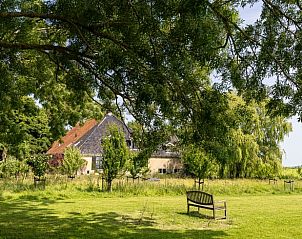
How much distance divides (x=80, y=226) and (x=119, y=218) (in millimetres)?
2158

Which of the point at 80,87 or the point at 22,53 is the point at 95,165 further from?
the point at 80,87

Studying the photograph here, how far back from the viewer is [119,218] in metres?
14.6

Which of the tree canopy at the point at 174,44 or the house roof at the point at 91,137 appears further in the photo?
the house roof at the point at 91,137

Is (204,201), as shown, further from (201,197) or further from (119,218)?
(119,218)

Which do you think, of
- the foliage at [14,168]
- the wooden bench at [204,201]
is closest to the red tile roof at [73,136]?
the foliage at [14,168]

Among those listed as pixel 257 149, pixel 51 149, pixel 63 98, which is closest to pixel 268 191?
pixel 257 149

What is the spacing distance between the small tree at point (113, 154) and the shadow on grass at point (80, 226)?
27.0ft

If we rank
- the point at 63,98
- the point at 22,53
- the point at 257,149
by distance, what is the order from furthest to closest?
the point at 257,149 → the point at 63,98 → the point at 22,53

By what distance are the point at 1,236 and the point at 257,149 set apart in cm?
2881

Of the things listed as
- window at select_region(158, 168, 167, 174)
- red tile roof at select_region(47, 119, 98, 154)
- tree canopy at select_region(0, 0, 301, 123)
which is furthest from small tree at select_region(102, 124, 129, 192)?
window at select_region(158, 168, 167, 174)

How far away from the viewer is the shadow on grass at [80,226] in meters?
11.3

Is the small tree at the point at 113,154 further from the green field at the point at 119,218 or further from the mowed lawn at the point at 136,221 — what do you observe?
the mowed lawn at the point at 136,221

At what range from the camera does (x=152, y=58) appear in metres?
7.62

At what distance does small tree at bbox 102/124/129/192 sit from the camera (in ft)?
80.6
